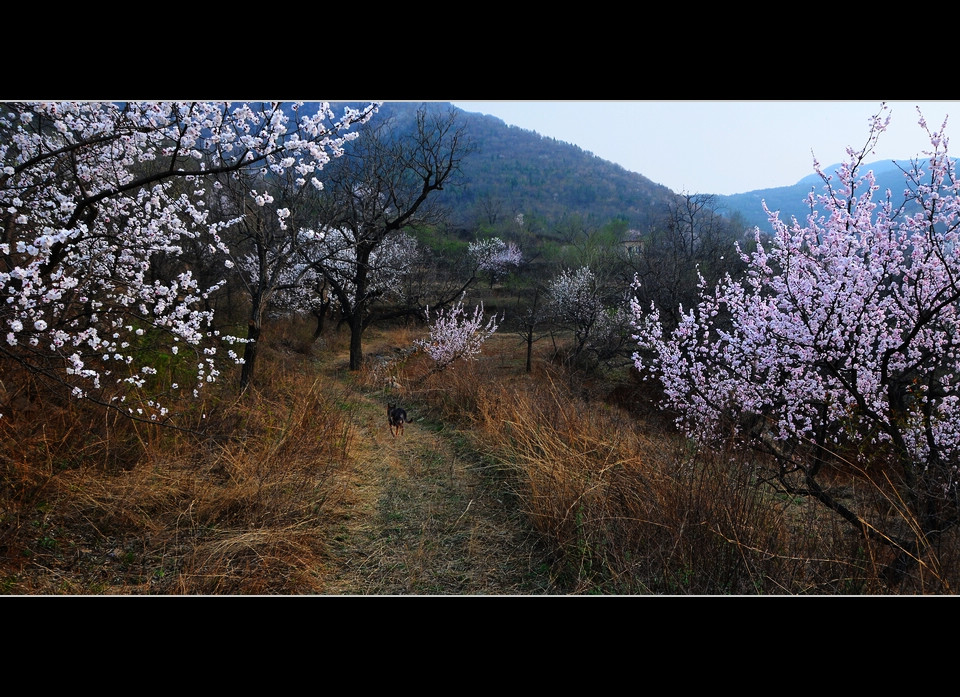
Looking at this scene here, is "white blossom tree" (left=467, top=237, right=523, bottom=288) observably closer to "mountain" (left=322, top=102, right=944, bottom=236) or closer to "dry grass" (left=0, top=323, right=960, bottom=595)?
"mountain" (left=322, top=102, right=944, bottom=236)

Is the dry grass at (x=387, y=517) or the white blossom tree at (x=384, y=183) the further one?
the white blossom tree at (x=384, y=183)

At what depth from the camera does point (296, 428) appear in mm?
3988

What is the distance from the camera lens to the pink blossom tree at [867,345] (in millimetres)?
2770

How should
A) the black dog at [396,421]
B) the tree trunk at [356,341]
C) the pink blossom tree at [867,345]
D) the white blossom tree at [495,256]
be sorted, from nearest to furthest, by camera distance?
the pink blossom tree at [867,345] → the black dog at [396,421] → the tree trunk at [356,341] → the white blossom tree at [495,256]

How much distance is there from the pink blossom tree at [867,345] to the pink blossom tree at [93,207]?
3542 mm

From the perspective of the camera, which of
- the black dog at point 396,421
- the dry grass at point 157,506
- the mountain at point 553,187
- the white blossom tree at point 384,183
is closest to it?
the dry grass at point 157,506

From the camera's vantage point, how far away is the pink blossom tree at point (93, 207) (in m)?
2.53

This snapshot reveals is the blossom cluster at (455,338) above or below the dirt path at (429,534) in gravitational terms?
above

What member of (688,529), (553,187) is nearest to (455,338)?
(553,187)

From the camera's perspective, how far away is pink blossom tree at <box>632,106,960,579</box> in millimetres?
2770

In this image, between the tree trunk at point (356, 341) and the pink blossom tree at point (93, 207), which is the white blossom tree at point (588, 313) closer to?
the tree trunk at point (356, 341)

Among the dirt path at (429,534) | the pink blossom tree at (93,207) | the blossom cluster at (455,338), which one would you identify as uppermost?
the pink blossom tree at (93,207)

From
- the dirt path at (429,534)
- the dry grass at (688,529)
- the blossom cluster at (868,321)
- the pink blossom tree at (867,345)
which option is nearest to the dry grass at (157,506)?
the dirt path at (429,534)
